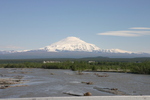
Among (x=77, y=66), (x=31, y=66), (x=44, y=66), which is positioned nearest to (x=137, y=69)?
(x=77, y=66)

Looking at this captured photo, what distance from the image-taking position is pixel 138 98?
629 cm

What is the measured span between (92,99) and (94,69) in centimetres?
5374

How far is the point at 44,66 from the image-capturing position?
75.2m

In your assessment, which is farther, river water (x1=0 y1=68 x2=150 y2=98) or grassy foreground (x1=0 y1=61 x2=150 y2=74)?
grassy foreground (x1=0 y1=61 x2=150 y2=74)

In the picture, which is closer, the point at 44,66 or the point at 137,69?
the point at 137,69

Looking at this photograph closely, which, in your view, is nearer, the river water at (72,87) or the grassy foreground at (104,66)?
the river water at (72,87)

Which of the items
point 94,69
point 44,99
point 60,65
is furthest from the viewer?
point 60,65

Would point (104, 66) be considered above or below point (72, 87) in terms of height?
above

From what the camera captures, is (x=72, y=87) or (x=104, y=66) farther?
(x=104, y=66)

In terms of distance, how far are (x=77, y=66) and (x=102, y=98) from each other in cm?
5636

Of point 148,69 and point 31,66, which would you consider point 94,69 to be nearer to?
point 148,69

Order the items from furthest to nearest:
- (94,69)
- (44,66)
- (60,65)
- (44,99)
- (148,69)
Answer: (44,66), (60,65), (94,69), (148,69), (44,99)

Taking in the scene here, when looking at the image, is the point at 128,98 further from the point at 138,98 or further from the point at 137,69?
the point at 137,69

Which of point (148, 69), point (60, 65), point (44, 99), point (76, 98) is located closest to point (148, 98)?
point (76, 98)
